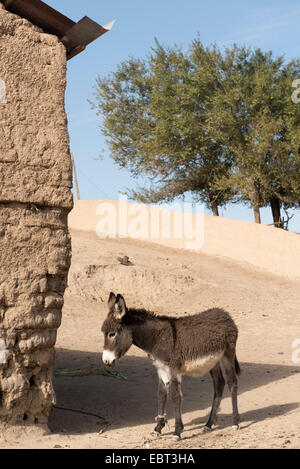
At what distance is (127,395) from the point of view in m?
8.97

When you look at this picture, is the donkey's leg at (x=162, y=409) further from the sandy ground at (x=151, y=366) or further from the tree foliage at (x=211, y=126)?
the tree foliage at (x=211, y=126)

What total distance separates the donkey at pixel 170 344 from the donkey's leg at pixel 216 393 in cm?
1

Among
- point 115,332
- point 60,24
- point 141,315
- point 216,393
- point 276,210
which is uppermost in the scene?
point 276,210

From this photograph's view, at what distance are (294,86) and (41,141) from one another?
85.7 feet

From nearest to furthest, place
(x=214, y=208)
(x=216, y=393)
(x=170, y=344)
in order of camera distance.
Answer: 1. (x=170, y=344)
2. (x=216, y=393)
3. (x=214, y=208)

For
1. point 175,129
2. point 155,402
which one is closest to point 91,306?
point 155,402

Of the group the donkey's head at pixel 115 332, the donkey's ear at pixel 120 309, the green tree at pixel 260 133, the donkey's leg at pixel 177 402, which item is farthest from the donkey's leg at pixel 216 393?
the green tree at pixel 260 133

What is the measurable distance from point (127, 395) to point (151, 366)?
212 cm

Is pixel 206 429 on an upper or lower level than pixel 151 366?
lower

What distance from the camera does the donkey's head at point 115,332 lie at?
22.0ft

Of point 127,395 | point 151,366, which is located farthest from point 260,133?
point 127,395

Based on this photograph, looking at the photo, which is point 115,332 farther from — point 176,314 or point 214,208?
point 214,208

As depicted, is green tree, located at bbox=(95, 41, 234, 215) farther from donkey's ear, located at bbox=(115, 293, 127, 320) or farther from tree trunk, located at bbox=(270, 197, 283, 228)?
donkey's ear, located at bbox=(115, 293, 127, 320)

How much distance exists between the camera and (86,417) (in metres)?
7.81
